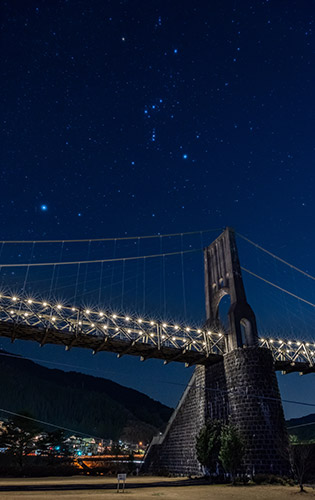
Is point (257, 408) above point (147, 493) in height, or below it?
above

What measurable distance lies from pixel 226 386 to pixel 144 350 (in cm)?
843

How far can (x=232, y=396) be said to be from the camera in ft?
100

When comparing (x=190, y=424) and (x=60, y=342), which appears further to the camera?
(x=190, y=424)

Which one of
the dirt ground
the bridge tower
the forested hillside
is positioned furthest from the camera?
the forested hillside

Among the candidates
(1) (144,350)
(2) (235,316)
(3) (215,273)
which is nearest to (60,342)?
(1) (144,350)

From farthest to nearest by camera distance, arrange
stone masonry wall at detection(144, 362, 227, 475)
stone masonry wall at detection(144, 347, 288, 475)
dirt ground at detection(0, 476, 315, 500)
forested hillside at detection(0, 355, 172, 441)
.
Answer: forested hillside at detection(0, 355, 172, 441) → stone masonry wall at detection(144, 362, 227, 475) → stone masonry wall at detection(144, 347, 288, 475) → dirt ground at detection(0, 476, 315, 500)

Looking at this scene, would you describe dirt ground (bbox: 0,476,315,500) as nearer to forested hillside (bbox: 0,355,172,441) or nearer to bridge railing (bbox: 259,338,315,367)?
bridge railing (bbox: 259,338,315,367)

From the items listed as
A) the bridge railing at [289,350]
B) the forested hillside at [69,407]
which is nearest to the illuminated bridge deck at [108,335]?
the bridge railing at [289,350]

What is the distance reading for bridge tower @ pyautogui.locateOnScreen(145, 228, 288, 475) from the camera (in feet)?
90.1

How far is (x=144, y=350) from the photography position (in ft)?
107

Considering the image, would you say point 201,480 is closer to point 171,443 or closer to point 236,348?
point 171,443

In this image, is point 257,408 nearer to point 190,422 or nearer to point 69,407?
point 190,422

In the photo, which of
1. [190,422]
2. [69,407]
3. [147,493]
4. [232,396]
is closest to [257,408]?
[232,396]

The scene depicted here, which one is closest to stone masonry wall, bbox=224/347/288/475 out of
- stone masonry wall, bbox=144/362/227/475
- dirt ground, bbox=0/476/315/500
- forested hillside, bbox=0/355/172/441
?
stone masonry wall, bbox=144/362/227/475
